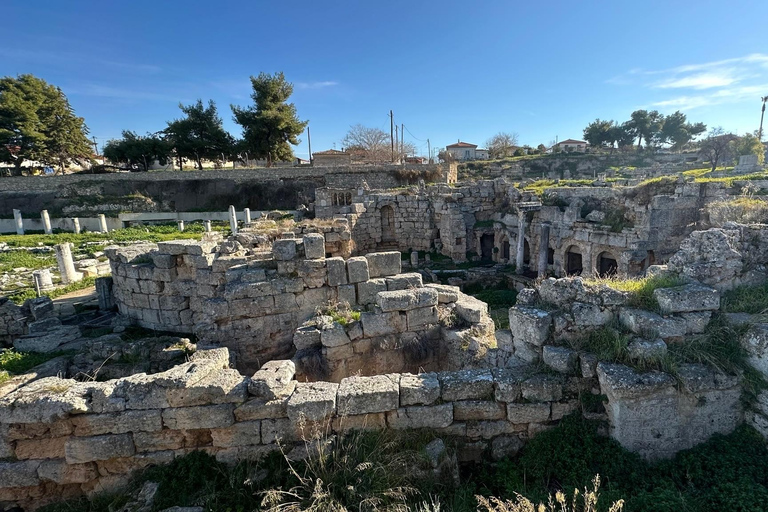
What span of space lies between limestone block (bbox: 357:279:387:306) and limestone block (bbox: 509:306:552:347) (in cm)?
308

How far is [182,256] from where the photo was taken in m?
10.6

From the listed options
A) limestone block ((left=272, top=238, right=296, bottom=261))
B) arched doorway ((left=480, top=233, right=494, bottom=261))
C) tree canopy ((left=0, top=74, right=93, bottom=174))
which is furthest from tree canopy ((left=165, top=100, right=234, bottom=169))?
limestone block ((left=272, top=238, right=296, bottom=261))

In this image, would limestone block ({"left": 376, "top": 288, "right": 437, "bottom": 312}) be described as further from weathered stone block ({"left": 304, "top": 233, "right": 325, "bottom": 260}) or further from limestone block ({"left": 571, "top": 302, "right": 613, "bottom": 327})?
limestone block ({"left": 571, "top": 302, "right": 613, "bottom": 327})

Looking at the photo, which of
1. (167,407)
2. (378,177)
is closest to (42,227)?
(378,177)

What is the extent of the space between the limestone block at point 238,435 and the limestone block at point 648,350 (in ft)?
13.9

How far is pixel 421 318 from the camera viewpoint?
6734 mm

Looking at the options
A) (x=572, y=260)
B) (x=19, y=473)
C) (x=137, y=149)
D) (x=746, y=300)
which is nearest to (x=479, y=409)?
(x=746, y=300)

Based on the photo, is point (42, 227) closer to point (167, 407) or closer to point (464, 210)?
point (464, 210)

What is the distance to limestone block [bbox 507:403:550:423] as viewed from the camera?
4.25m

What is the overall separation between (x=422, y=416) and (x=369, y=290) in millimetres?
3747

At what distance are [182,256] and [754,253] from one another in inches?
470

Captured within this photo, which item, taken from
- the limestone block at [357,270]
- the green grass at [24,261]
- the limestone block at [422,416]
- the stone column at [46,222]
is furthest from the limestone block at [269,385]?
the stone column at [46,222]

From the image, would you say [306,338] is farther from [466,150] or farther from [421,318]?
[466,150]

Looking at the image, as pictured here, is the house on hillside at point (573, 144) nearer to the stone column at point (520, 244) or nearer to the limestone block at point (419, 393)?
the stone column at point (520, 244)
